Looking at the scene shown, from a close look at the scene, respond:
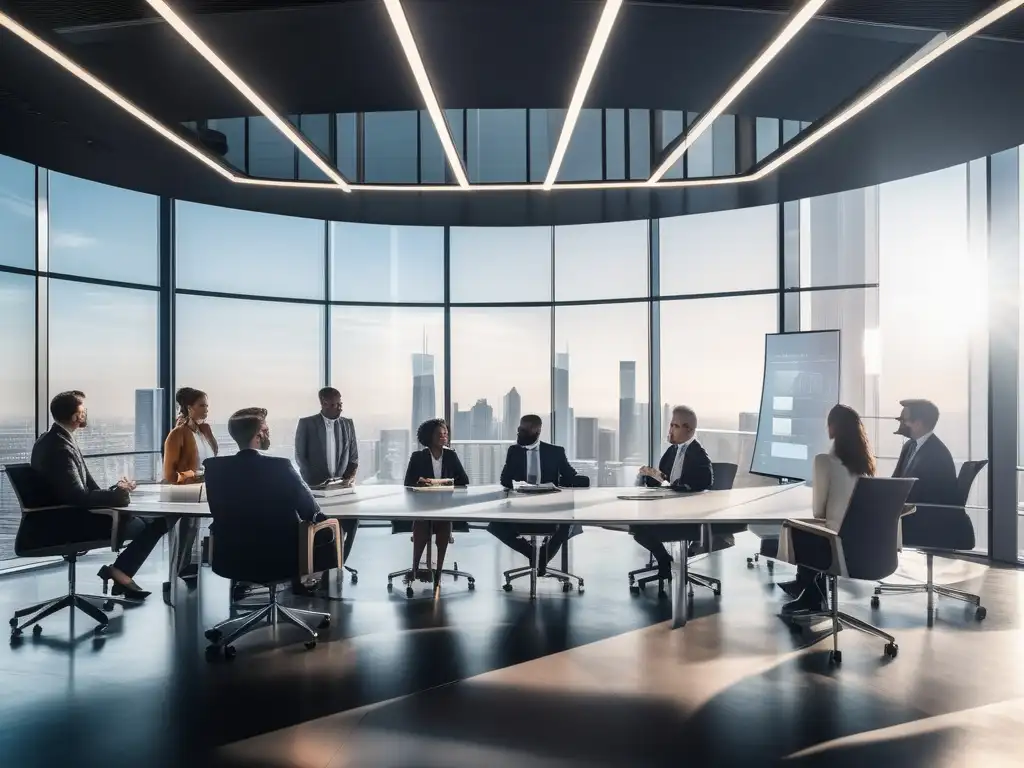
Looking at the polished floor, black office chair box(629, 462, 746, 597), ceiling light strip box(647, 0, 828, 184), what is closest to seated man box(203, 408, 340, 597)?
the polished floor

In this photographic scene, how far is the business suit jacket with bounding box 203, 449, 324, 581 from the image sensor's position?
3.80 metres

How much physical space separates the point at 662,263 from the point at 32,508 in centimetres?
676

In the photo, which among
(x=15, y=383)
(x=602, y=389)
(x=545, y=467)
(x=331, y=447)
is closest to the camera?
(x=545, y=467)

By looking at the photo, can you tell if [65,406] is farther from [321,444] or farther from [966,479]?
[966,479]

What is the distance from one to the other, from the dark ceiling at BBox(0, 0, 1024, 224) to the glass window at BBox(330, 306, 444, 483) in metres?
2.91

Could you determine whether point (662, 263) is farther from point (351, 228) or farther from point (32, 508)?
point (32, 508)

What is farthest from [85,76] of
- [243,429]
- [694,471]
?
[694,471]

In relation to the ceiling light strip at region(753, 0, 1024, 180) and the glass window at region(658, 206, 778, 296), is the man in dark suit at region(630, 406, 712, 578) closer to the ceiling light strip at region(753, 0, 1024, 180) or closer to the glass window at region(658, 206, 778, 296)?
the ceiling light strip at region(753, 0, 1024, 180)

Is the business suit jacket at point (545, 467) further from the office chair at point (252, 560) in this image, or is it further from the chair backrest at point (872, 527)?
the chair backrest at point (872, 527)

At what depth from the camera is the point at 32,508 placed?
434 cm

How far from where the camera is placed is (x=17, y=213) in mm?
6199

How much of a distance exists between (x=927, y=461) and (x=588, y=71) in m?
3.56

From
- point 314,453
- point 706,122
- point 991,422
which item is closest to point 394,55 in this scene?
point 706,122

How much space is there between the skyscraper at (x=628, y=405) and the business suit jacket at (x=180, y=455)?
500cm
